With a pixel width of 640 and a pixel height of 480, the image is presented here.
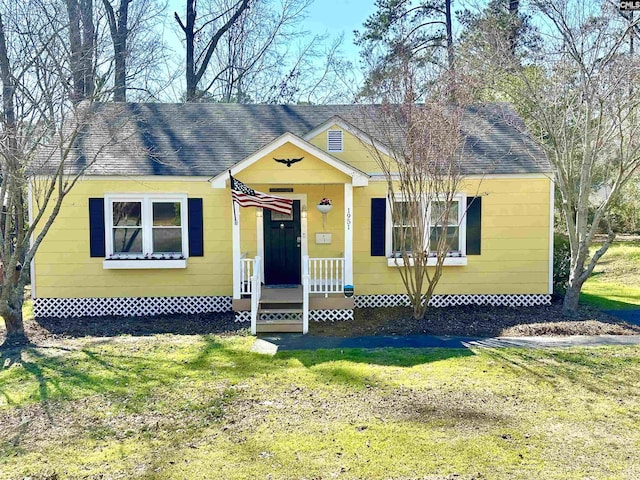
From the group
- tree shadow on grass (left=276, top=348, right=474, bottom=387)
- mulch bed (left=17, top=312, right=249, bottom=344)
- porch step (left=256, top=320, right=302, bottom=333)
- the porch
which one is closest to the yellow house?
the porch

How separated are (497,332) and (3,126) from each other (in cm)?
920

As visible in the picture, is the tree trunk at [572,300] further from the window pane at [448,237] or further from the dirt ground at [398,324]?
the window pane at [448,237]

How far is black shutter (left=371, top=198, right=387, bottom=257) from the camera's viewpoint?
11.0m

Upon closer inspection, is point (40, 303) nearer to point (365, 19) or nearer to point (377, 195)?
point (377, 195)

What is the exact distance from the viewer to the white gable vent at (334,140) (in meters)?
11.3

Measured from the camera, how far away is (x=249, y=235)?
1133cm

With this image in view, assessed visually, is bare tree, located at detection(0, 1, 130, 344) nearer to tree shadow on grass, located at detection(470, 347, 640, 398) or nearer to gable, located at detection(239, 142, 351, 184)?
gable, located at detection(239, 142, 351, 184)

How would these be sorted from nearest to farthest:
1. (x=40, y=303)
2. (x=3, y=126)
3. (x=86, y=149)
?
(x=3, y=126)
(x=40, y=303)
(x=86, y=149)

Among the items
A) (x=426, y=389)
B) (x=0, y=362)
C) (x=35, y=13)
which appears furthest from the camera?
(x=35, y=13)

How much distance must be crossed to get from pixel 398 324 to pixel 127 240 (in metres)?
Result: 6.10

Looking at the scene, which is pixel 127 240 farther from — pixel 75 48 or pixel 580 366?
pixel 580 366

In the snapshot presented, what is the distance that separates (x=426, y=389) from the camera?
19.7 feet

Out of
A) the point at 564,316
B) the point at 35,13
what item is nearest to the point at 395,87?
the point at 564,316

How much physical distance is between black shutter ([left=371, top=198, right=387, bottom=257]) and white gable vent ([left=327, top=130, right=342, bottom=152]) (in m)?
1.47
